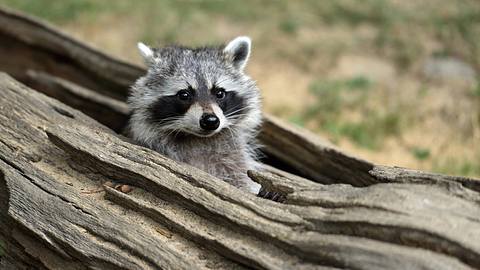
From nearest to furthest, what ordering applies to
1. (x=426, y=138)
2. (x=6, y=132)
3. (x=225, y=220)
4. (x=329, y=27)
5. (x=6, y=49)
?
(x=225, y=220) < (x=6, y=132) < (x=6, y=49) < (x=426, y=138) < (x=329, y=27)

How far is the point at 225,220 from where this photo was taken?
2.80 m

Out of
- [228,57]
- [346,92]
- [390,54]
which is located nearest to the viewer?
[228,57]

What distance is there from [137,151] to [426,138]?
389 cm

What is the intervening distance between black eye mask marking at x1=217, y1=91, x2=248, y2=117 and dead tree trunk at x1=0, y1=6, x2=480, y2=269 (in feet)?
1.99

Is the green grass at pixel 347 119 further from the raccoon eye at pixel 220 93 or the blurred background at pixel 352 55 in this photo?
the raccoon eye at pixel 220 93

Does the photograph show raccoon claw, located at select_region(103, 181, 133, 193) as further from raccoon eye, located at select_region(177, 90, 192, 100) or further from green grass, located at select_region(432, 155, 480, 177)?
green grass, located at select_region(432, 155, 480, 177)

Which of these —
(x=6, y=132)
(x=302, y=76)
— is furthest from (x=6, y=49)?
(x=302, y=76)

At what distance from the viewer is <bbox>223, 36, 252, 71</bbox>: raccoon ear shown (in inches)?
165

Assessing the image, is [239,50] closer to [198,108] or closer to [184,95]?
[184,95]

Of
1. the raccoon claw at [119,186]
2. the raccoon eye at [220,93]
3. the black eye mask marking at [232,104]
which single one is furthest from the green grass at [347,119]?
the raccoon claw at [119,186]

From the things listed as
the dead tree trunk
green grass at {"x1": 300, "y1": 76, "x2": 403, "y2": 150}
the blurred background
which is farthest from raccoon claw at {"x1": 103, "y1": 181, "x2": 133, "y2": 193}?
green grass at {"x1": 300, "y1": 76, "x2": 403, "y2": 150}

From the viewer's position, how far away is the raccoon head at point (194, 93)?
376 centimetres

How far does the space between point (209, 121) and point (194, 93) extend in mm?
291

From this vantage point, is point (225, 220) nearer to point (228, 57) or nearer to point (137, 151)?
point (137, 151)
